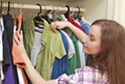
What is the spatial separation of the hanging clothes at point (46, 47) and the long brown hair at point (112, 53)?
311 millimetres

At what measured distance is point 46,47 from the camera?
950mm

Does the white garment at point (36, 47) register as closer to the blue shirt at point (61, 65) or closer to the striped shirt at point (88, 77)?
the blue shirt at point (61, 65)

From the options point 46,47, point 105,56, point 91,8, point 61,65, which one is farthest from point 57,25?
point 91,8

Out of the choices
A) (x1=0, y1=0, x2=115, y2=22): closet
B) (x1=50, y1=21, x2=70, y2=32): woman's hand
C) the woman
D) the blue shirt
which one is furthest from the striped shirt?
(x1=0, y1=0, x2=115, y2=22): closet

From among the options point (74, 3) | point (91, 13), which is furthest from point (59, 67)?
point (74, 3)

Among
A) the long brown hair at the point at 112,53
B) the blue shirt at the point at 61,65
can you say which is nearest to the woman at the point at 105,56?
the long brown hair at the point at 112,53

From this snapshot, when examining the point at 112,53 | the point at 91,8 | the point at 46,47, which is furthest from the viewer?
the point at 91,8

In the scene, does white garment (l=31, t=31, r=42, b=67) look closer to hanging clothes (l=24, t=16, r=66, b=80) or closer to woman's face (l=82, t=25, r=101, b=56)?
hanging clothes (l=24, t=16, r=66, b=80)

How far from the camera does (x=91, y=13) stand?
1.36 metres

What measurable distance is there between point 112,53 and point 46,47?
428mm

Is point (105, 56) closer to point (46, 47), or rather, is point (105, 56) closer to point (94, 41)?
point (94, 41)

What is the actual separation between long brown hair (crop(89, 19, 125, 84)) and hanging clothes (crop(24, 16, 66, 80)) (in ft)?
1.02

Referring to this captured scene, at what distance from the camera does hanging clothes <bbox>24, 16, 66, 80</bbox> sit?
931mm

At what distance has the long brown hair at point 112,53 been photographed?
67 centimetres
